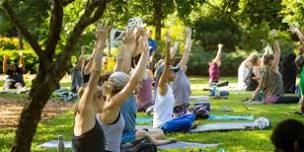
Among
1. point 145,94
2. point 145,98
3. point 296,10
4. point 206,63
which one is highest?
point 296,10

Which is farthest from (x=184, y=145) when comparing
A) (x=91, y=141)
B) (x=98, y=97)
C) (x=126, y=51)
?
(x=91, y=141)

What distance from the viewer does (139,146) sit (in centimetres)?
827

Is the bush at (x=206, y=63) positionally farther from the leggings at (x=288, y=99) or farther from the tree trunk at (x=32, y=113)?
the tree trunk at (x=32, y=113)

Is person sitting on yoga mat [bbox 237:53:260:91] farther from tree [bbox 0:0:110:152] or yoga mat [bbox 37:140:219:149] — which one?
tree [bbox 0:0:110:152]

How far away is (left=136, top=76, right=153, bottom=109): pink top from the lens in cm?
1441

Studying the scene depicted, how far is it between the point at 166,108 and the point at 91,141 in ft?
15.8

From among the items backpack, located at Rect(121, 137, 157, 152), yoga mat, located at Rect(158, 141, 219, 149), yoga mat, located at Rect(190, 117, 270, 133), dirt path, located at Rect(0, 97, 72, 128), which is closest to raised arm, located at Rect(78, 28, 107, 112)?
backpack, located at Rect(121, 137, 157, 152)

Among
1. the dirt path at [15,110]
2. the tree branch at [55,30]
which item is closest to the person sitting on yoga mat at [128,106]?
the tree branch at [55,30]

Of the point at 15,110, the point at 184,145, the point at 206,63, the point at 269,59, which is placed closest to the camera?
the point at 184,145

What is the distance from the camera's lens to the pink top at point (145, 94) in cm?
1441

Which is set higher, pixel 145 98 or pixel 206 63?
pixel 206 63

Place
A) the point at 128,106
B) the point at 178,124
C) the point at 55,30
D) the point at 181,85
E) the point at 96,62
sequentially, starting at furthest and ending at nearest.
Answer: the point at 181,85 → the point at 178,124 → the point at 128,106 → the point at 96,62 → the point at 55,30

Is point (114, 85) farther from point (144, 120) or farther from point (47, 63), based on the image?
point (144, 120)

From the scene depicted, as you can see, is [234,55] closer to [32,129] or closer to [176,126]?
[176,126]
